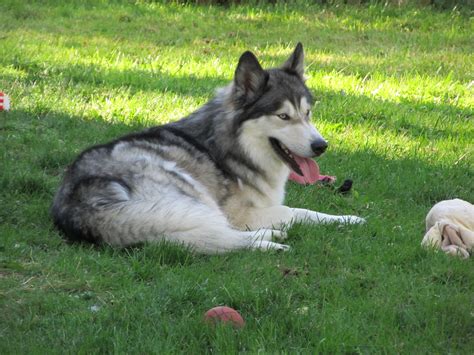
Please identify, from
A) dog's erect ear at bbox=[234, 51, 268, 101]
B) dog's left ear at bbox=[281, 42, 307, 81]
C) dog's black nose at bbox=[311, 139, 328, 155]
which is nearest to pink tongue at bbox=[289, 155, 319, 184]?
dog's black nose at bbox=[311, 139, 328, 155]

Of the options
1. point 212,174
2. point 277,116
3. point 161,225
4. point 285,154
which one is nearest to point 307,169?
→ point 285,154

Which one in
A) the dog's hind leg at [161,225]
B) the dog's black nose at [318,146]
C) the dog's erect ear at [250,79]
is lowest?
the dog's hind leg at [161,225]

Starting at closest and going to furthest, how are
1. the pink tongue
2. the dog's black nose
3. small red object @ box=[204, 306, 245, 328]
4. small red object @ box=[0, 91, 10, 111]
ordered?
small red object @ box=[204, 306, 245, 328]
the dog's black nose
the pink tongue
small red object @ box=[0, 91, 10, 111]

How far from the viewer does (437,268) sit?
478cm

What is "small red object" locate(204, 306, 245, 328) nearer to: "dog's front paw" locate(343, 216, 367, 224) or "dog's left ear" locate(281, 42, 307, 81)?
"dog's front paw" locate(343, 216, 367, 224)

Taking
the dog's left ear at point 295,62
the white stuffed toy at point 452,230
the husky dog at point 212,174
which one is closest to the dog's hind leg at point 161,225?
the husky dog at point 212,174

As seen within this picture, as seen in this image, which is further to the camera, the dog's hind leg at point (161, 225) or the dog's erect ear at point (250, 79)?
the dog's erect ear at point (250, 79)

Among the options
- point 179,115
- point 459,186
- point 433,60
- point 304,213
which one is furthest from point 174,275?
point 433,60

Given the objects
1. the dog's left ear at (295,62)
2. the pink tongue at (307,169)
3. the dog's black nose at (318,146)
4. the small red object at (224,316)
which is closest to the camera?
the small red object at (224,316)

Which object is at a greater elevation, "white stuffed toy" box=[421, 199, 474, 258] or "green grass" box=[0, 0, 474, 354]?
"white stuffed toy" box=[421, 199, 474, 258]

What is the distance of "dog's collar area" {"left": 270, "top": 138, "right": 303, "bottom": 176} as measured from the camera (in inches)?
233

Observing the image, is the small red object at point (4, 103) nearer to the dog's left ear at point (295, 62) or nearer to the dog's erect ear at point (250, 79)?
the dog's erect ear at point (250, 79)

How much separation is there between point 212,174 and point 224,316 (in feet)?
6.75

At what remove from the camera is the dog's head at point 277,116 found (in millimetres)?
5742
